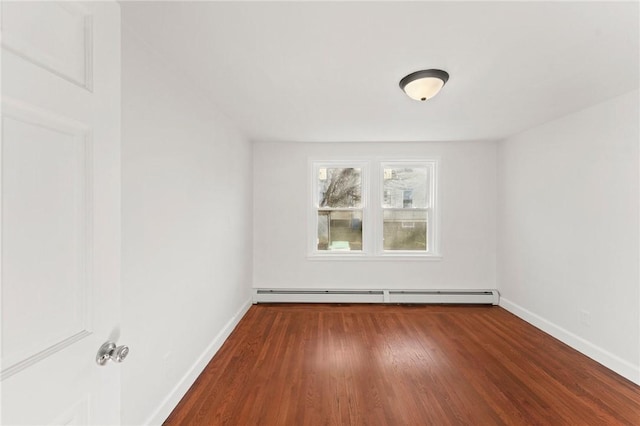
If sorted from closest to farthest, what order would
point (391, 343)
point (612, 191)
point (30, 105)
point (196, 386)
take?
point (30, 105), point (196, 386), point (612, 191), point (391, 343)

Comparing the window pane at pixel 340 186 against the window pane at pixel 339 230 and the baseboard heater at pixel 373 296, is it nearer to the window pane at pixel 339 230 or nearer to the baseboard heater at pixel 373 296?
the window pane at pixel 339 230

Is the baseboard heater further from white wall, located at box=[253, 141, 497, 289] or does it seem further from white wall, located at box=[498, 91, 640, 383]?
white wall, located at box=[498, 91, 640, 383]

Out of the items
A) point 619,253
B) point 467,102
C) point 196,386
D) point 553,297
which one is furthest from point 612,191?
point 196,386

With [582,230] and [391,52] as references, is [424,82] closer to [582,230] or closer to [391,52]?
[391,52]

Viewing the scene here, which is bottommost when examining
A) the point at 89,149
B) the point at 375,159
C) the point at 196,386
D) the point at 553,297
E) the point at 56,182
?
the point at 196,386

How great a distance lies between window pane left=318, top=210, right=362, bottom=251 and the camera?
13.9ft

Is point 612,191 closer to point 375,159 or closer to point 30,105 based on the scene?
point 375,159

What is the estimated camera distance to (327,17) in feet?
4.58

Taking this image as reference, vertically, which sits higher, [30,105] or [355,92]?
[355,92]

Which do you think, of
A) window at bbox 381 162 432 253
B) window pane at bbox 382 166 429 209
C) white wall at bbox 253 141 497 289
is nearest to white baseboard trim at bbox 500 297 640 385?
white wall at bbox 253 141 497 289

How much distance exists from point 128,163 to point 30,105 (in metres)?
0.95

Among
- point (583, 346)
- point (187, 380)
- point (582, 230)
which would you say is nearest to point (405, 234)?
point (582, 230)

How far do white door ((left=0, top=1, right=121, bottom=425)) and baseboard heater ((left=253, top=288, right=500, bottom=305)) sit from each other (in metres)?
3.23

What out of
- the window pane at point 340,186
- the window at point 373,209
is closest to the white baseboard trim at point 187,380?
the window at point 373,209
